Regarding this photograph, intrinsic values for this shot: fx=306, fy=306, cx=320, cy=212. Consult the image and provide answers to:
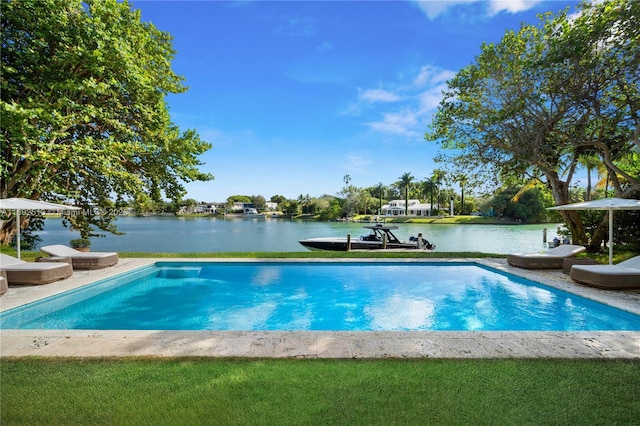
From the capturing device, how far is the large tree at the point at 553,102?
9.17 meters

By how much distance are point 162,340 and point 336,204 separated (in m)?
68.0

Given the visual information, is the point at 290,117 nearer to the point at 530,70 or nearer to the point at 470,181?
the point at 470,181

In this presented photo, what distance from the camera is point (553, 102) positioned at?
1077cm

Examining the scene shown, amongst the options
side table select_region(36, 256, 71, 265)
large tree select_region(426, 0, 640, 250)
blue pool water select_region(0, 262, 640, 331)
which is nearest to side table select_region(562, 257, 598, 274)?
blue pool water select_region(0, 262, 640, 331)

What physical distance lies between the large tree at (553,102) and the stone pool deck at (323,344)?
8997 mm

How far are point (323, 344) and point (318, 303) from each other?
335 cm

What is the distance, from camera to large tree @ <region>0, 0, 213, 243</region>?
864 cm

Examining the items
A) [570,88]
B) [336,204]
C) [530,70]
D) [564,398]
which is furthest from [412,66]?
[336,204]

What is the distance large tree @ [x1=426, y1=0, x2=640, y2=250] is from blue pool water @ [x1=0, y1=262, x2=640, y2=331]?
5.27m

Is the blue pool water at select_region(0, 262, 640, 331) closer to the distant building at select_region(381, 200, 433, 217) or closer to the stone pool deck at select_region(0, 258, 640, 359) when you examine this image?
the stone pool deck at select_region(0, 258, 640, 359)

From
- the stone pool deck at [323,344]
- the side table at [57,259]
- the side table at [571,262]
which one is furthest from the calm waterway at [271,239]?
the stone pool deck at [323,344]

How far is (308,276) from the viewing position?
367 inches

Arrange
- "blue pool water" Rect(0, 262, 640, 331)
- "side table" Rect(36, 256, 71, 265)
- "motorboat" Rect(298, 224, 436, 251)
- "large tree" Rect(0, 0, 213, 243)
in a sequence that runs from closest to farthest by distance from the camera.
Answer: "blue pool water" Rect(0, 262, 640, 331), "side table" Rect(36, 256, 71, 265), "large tree" Rect(0, 0, 213, 243), "motorboat" Rect(298, 224, 436, 251)

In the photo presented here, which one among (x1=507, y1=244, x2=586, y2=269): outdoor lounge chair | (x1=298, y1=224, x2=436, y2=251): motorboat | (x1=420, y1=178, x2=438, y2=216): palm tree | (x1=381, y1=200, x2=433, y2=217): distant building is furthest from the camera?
(x1=381, y1=200, x2=433, y2=217): distant building
